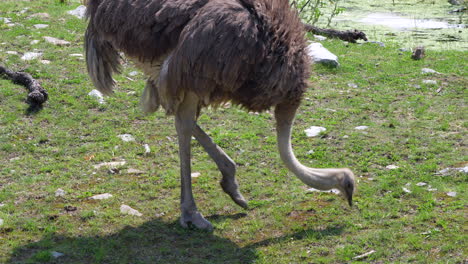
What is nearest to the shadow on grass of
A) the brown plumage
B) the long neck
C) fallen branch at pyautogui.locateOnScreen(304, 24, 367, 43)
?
the long neck

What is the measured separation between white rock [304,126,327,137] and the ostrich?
1867 millimetres

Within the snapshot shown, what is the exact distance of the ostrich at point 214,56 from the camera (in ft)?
16.2

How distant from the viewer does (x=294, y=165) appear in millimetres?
5375

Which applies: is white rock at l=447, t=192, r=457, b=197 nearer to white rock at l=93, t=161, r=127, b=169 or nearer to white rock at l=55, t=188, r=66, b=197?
white rock at l=93, t=161, r=127, b=169

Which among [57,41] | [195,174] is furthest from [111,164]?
[57,41]

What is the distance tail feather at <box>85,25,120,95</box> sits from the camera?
5.79 metres

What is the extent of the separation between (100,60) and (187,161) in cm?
118

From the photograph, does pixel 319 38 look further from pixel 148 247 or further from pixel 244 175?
pixel 148 247

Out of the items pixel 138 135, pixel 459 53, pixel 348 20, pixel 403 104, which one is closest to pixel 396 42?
pixel 459 53

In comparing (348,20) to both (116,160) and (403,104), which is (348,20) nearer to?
(403,104)

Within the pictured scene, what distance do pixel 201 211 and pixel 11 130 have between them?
256 centimetres

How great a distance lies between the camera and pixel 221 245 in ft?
17.0

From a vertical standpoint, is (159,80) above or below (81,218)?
above

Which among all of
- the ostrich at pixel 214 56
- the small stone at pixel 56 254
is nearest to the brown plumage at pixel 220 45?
the ostrich at pixel 214 56
